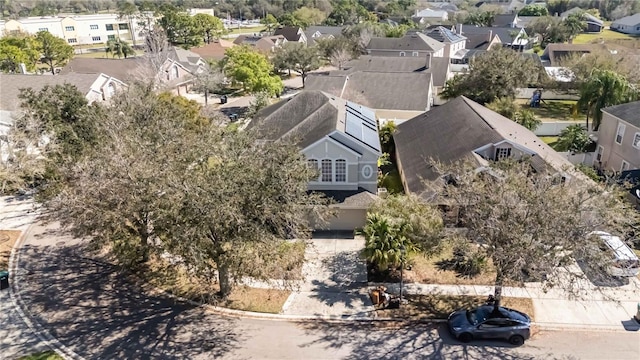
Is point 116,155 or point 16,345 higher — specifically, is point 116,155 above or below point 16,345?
above

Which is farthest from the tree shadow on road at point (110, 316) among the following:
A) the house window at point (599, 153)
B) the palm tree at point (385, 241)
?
the house window at point (599, 153)

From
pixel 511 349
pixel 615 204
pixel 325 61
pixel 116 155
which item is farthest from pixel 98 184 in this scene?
pixel 325 61

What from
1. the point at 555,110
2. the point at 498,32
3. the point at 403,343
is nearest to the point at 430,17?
the point at 498,32

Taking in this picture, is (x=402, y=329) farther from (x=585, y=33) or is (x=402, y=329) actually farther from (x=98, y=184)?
(x=585, y=33)

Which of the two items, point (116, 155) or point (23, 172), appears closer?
point (116, 155)

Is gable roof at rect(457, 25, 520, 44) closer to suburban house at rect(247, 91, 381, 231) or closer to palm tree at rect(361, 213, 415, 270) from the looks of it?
suburban house at rect(247, 91, 381, 231)

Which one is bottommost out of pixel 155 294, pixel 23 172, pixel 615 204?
pixel 155 294
